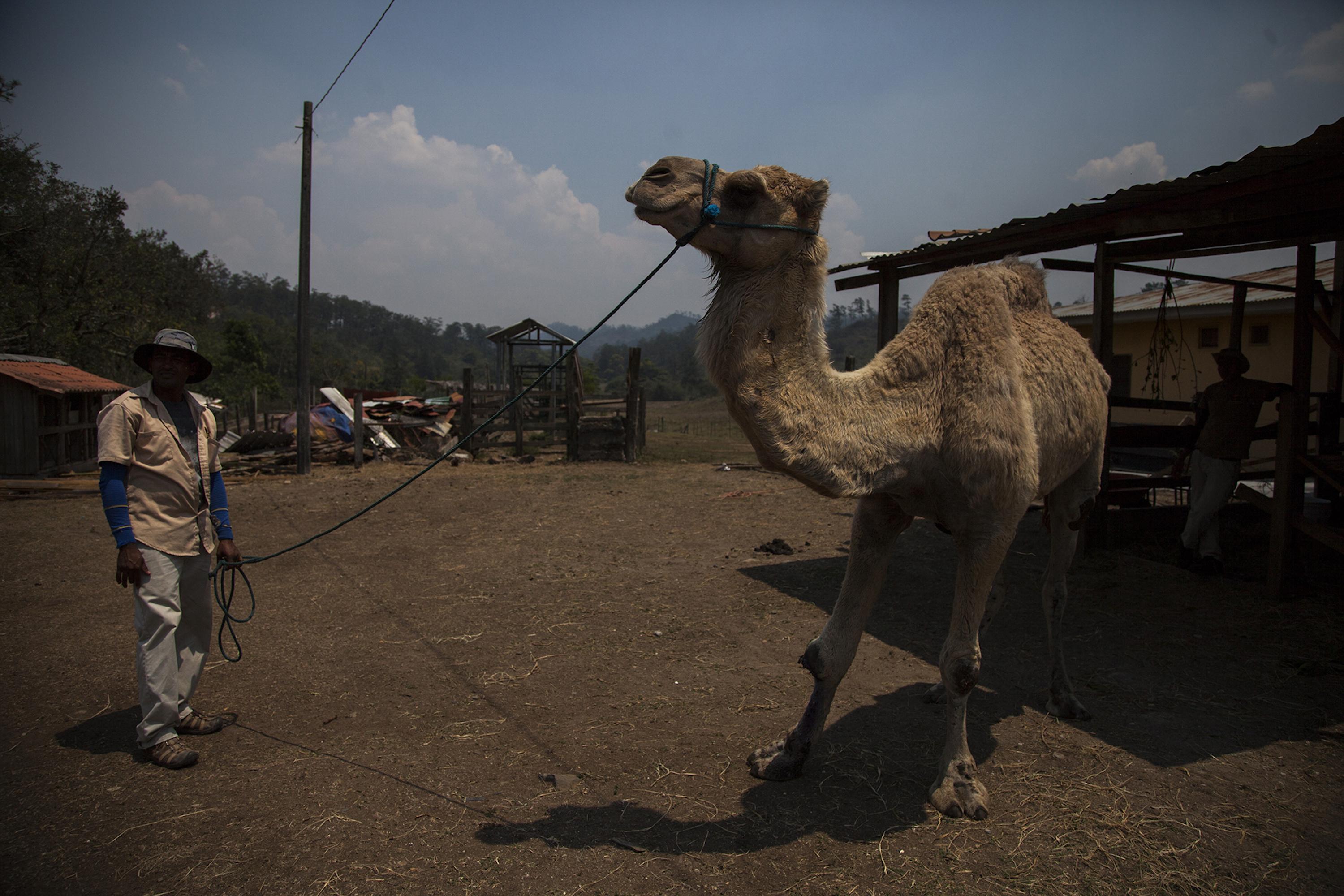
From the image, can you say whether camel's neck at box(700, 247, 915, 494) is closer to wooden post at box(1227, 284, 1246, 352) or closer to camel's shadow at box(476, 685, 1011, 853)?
camel's shadow at box(476, 685, 1011, 853)

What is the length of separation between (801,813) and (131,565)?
354 cm

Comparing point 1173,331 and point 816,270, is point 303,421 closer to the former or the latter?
point 816,270

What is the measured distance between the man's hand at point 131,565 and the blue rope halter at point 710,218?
317 cm

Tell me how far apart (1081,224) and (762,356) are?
489 centimetres

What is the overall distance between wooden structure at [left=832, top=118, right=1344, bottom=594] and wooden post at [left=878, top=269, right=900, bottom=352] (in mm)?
27

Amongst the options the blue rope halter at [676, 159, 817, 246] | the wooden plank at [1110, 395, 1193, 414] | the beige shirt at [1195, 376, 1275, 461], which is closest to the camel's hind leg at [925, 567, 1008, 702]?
the wooden plank at [1110, 395, 1193, 414]

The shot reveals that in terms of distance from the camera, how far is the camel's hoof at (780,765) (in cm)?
367

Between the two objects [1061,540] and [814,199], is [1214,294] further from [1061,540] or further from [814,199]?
[814,199]

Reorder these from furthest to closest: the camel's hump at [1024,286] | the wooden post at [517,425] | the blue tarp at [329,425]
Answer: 1. the blue tarp at [329,425]
2. the wooden post at [517,425]
3. the camel's hump at [1024,286]

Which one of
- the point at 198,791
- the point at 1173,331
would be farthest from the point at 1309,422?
the point at 1173,331

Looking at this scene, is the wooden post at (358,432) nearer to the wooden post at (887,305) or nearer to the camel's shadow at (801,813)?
the wooden post at (887,305)

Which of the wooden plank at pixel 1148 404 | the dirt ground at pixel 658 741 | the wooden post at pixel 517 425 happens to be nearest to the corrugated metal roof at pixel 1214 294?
the wooden plank at pixel 1148 404

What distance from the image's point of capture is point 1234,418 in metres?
6.91

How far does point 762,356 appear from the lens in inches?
110
